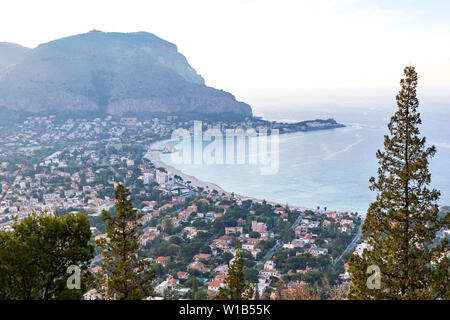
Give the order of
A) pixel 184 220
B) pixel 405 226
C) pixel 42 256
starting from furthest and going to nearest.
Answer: pixel 184 220 → pixel 405 226 → pixel 42 256

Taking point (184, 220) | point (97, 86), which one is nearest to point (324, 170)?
point (184, 220)

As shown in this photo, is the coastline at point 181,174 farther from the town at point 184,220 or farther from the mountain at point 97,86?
the mountain at point 97,86

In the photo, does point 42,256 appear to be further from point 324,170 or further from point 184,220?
point 324,170

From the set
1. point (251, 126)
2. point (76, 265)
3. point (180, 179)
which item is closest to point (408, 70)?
point (76, 265)

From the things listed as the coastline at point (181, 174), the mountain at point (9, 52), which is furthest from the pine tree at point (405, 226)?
the mountain at point (9, 52)

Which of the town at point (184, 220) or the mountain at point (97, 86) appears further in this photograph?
the mountain at point (97, 86)

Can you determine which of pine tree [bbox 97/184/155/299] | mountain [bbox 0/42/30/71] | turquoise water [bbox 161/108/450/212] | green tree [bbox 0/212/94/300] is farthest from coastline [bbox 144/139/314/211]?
mountain [bbox 0/42/30/71]
